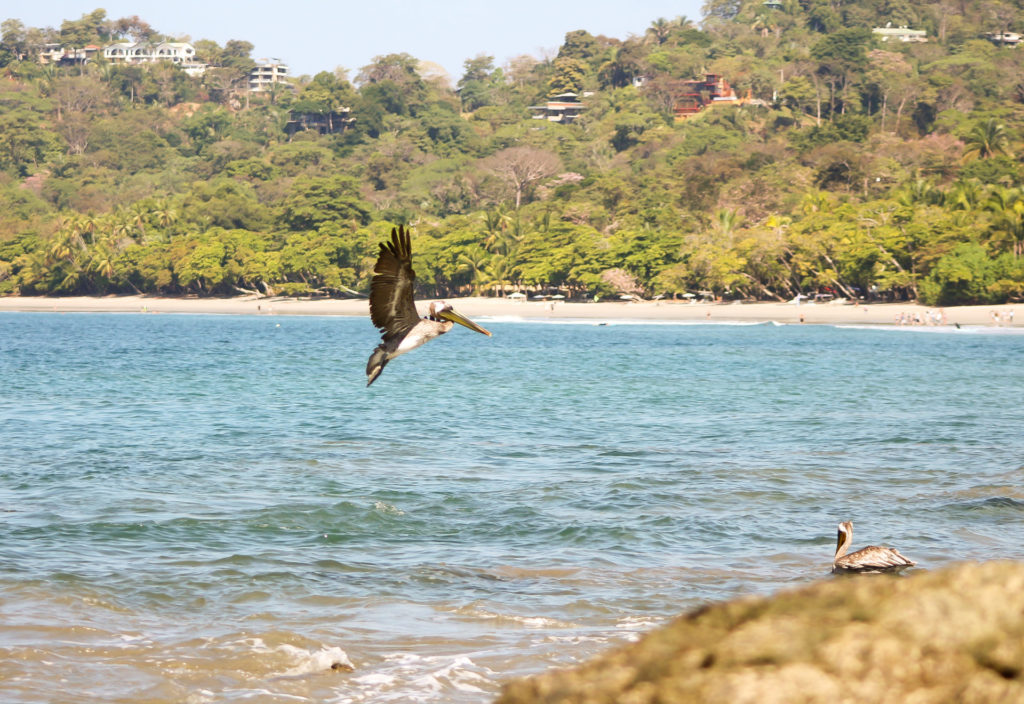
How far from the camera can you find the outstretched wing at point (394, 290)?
275 inches

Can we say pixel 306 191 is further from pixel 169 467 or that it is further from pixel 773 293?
pixel 169 467

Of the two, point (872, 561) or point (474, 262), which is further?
point (474, 262)

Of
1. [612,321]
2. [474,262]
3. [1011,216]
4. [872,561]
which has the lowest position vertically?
[872,561]

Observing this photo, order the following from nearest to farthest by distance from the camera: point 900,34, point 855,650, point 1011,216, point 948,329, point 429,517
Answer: point 855,650
point 429,517
point 948,329
point 1011,216
point 900,34

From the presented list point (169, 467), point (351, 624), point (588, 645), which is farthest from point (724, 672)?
point (169, 467)

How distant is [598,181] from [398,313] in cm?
11283

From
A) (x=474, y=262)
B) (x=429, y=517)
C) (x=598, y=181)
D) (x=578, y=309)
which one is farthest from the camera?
(x=598, y=181)

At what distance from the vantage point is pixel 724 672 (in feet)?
7.02

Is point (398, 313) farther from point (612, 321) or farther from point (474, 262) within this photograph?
point (474, 262)

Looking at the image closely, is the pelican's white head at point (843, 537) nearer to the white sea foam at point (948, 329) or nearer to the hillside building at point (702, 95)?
the white sea foam at point (948, 329)

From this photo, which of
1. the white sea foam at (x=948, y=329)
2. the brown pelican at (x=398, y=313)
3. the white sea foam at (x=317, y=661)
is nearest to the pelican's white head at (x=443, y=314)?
the brown pelican at (x=398, y=313)

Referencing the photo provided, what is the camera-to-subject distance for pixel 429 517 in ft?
54.4

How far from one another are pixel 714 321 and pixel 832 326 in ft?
32.3

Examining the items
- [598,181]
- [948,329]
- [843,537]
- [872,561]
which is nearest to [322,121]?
[598,181]
